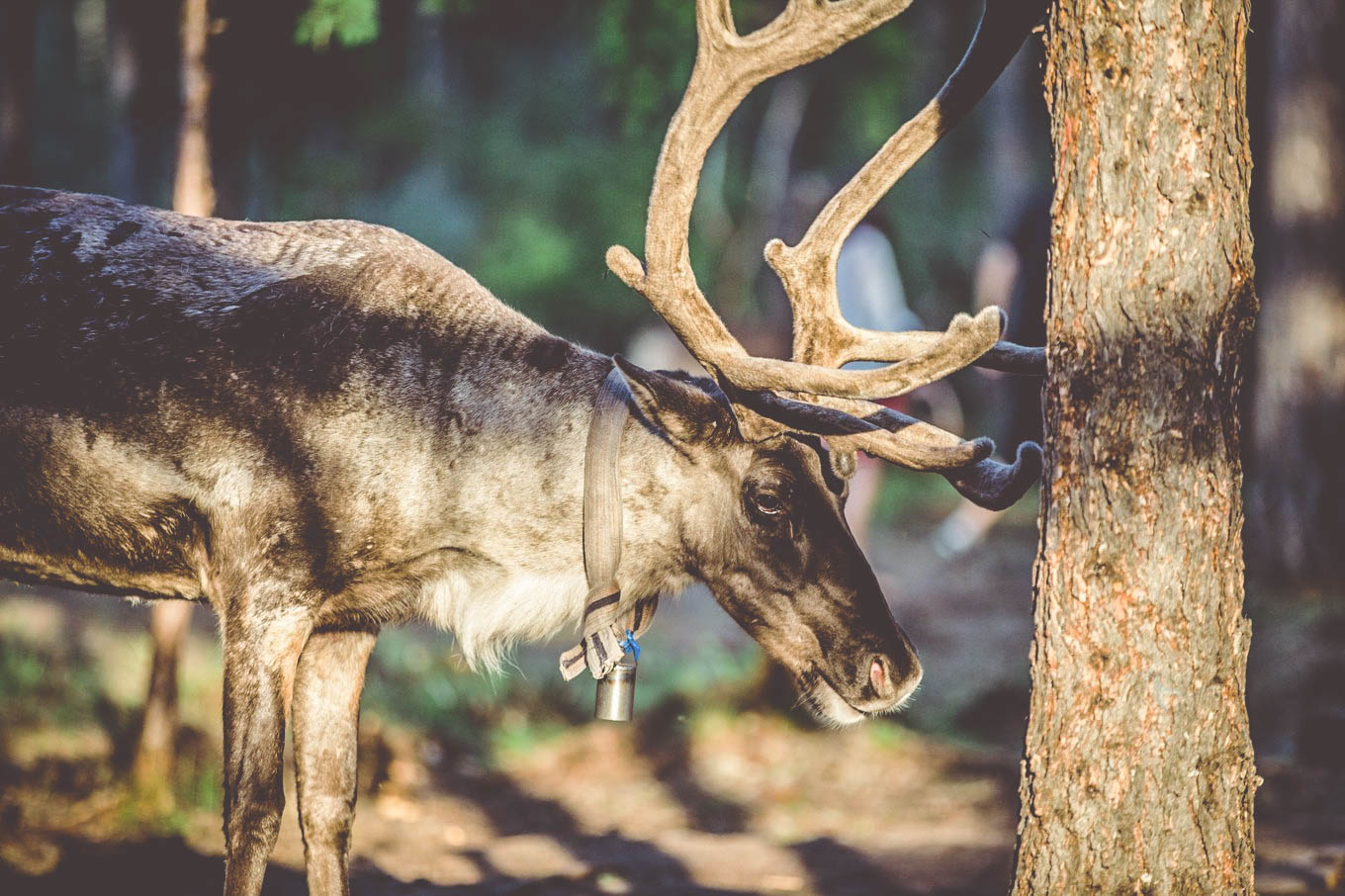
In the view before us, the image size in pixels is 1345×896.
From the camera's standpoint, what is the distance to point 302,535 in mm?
3674

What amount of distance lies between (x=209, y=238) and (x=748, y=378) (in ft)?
5.74

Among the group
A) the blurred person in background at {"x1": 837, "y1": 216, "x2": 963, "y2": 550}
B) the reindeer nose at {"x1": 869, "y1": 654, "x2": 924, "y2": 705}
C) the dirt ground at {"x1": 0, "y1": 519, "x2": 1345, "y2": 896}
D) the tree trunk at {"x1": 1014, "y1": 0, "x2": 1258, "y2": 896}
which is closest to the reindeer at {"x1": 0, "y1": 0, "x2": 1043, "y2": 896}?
the reindeer nose at {"x1": 869, "y1": 654, "x2": 924, "y2": 705}

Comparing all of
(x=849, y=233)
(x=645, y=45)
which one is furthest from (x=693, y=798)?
(x=645, y=45)

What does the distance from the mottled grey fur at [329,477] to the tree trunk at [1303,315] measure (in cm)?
502

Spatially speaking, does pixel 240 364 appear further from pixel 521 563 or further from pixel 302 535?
pixel 521 563

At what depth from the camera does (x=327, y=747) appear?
4.05 meters

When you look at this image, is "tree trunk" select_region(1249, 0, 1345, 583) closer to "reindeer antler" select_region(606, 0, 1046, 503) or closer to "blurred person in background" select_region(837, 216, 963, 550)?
"blurred person in background" select_region(837, 216, 963, 550)

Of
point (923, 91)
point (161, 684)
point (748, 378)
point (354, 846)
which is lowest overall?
point (354, 846)

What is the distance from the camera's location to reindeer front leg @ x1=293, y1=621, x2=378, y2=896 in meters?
3.96

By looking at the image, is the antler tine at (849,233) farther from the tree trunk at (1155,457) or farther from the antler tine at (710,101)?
the tree trunk at (1155,457)

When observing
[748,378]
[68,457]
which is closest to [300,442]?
[68,457]

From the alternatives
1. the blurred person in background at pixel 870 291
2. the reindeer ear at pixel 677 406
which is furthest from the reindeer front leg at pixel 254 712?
the blurred person in background at pixel 870 291

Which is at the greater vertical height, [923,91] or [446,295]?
[923,91]

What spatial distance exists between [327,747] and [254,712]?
47 cm
